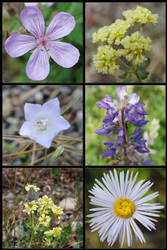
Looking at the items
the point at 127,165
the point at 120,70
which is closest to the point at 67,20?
the point at 120,70

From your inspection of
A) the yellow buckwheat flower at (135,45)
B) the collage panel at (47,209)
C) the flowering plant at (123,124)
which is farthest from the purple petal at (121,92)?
the collage panel at (47,209)

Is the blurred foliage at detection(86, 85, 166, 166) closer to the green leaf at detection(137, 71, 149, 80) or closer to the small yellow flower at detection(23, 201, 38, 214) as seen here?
the green leaf at detection(137, 71, 149, 80)

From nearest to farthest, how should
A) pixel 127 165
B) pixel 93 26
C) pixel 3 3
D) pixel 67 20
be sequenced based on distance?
pixel 67 20, pixel 127 165, pixel 3 3, pixel 93 26

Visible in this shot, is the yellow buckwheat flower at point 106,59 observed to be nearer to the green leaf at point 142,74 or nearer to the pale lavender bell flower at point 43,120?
the green leaf at point 142,74

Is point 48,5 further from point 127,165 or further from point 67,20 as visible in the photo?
point 127,165

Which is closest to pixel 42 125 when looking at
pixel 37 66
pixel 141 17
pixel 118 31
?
pixel 37 66

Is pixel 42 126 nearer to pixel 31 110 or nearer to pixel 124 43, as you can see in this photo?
pixel 31 110

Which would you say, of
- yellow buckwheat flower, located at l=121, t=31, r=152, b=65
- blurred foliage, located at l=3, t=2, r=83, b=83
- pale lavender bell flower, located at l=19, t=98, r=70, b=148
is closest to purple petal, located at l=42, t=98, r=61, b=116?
pale lavender bell flower, located at l=19, t=98, r=70, b=148
